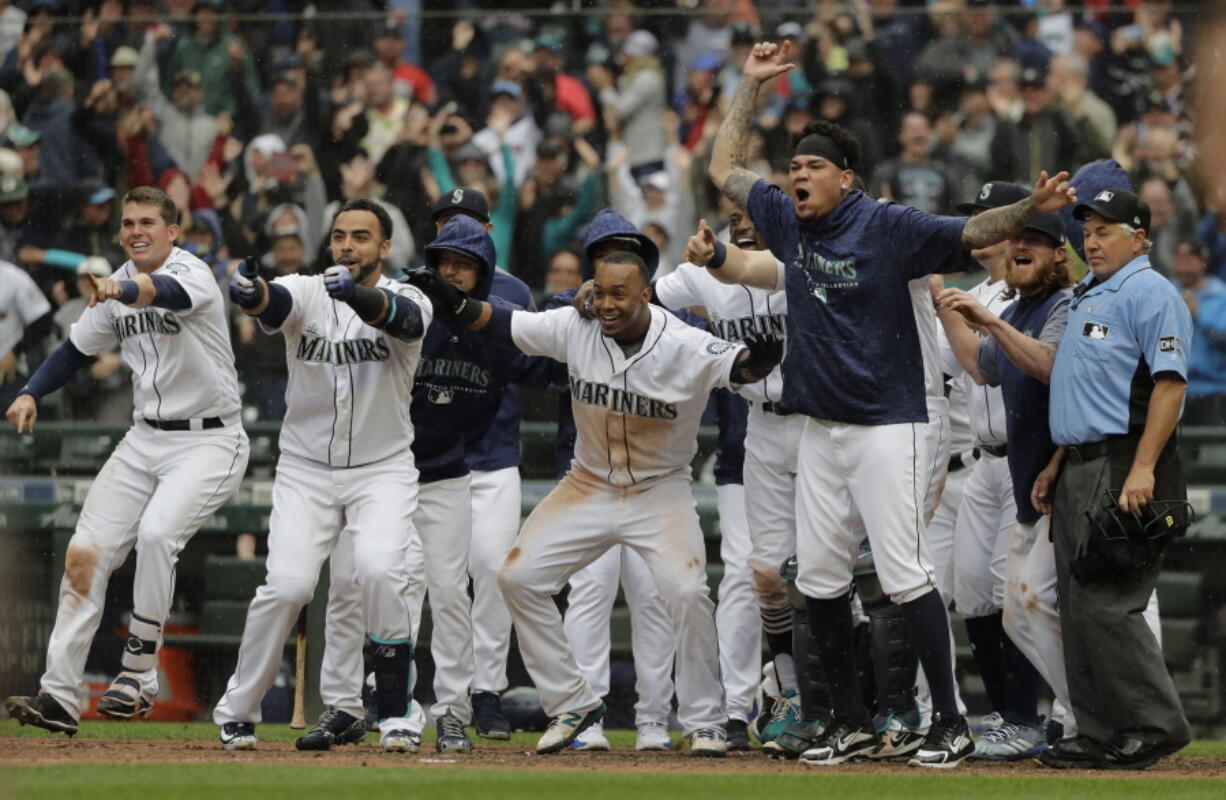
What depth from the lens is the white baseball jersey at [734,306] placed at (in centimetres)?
686

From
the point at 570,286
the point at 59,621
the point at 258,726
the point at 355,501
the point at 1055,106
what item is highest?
the point at 1055,106

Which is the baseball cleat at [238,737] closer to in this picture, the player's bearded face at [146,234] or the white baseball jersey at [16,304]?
the player's bearded face at [146,234]

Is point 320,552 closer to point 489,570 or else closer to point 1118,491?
point 489,570

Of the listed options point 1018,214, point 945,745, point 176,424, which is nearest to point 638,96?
point 176,424

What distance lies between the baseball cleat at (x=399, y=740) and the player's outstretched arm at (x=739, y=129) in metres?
2.20

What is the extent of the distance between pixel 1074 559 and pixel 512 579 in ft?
6.25

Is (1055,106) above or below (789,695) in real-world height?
above

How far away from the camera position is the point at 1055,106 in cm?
963

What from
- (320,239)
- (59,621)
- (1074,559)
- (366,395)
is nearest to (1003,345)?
(1074,559)

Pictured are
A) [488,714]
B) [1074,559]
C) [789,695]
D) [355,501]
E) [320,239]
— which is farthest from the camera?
[320,239]

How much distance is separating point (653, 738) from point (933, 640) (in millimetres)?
1546

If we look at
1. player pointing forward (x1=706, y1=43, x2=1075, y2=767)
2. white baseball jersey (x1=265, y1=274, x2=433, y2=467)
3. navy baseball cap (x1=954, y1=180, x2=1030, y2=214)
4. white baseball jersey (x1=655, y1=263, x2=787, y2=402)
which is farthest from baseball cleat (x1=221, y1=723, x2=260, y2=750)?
navy baseball cap (x1=954, y1=180, x2=1030, y2=214)

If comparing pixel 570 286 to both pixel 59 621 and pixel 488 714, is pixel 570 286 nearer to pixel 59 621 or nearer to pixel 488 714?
pixel 488 714

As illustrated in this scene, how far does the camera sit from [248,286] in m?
6.08
